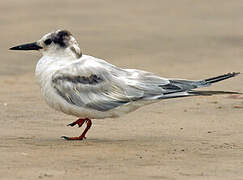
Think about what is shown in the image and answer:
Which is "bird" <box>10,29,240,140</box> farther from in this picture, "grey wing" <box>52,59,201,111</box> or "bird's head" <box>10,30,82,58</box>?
"bird's head" <box>10,30,82,58</box>

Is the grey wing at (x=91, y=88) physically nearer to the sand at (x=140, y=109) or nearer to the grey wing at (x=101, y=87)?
the grey wing at (x=101, y=87)

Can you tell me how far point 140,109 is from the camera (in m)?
8.10

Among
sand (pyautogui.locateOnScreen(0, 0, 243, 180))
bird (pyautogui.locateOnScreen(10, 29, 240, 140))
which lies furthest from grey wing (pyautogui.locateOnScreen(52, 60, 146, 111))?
sand (pyautogui.locateOnScreen(0, 0, 243, 180))

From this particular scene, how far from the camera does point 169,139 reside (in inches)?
253

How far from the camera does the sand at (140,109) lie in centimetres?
530

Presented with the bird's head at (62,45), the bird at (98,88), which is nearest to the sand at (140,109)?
the bird at (98,88)

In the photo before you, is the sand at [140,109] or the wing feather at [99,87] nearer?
the sand at [140,109]

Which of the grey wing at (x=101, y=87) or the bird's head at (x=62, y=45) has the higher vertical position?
the bird's head at (x=62, y=45)

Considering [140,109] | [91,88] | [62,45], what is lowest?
[140,109]

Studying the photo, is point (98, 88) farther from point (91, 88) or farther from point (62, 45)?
point (62, 45)

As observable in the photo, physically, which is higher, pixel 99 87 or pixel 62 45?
pixel 62 45

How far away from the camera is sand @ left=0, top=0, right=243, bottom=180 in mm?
5301

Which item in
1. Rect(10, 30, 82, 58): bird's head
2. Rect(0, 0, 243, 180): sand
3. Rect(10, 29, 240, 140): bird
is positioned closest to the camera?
Rect(0, 0, 243, 180): sand

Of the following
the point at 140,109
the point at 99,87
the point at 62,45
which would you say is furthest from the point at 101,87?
the point at 140,109
